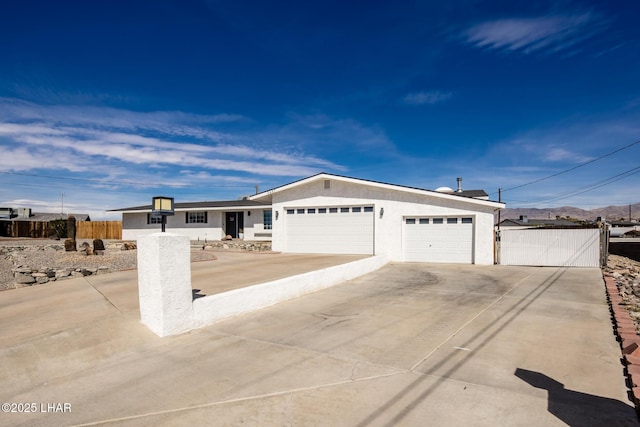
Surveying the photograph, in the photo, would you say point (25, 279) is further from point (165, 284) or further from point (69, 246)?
point (69, 246)

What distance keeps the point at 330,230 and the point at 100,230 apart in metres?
26.2

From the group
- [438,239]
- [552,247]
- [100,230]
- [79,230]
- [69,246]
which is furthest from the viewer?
[79,230]

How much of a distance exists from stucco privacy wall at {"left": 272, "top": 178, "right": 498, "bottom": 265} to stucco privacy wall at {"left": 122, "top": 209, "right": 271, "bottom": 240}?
552cm

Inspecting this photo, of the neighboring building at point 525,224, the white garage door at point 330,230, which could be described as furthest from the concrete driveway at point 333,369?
the neighboring building at point 525,224

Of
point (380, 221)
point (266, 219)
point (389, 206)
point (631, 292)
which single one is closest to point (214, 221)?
point (266, 219)

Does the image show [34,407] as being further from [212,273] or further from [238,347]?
[212,273]

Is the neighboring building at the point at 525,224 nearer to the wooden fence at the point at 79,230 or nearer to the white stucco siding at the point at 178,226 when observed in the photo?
the white stucco siding at the point at 178,226

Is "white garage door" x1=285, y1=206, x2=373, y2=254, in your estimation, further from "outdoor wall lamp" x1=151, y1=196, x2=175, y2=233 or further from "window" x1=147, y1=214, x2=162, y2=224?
"outdoor wall lamp" x1=151, y1=196, x2=175, y2=233

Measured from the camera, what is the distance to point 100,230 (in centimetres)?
3388

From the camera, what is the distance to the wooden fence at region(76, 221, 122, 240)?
33.3 m

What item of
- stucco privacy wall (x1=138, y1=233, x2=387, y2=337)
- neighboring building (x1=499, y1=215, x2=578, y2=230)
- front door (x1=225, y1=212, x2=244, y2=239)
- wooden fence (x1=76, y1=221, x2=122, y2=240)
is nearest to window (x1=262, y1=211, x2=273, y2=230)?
front door (x1=225, y1=212, x2=244, y2=239)

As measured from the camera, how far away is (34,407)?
380 centimetres

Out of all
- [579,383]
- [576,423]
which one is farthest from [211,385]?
[579,383]

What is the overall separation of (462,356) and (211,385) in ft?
11.1
